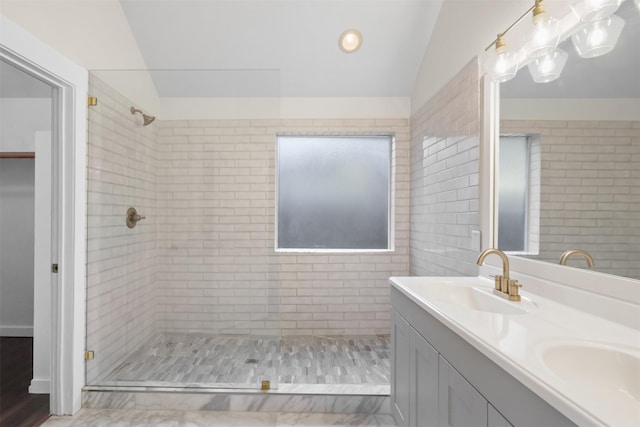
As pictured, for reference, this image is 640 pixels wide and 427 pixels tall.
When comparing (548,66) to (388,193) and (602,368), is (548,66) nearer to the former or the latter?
(602,368)

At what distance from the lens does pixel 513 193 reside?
1646 mm

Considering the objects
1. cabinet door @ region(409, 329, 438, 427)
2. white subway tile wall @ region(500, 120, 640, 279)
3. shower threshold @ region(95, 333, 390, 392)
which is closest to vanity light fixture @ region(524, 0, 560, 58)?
white subway tile wall @ region(500, 120, 640, 279)

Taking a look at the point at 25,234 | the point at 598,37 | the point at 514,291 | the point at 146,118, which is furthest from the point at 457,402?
the point at 25,234

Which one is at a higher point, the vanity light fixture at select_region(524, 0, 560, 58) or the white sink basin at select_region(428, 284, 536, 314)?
the vanity light fixture at select_region(524, 0, 560, 58)

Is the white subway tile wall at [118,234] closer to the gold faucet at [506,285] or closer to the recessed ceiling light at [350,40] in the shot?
the recessed ceiling light at [350,40]

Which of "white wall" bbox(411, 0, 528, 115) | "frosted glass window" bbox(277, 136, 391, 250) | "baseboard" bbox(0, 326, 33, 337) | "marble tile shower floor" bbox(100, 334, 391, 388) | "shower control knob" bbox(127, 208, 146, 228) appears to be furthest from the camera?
"frosted glass window" bbox(277, 136, 391, 250)

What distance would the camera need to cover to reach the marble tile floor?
6.72 ft

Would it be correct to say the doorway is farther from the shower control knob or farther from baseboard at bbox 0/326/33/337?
the shower control knob

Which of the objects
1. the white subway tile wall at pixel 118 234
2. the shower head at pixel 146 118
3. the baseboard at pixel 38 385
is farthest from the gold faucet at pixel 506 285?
the baseboard at pixel 38 385

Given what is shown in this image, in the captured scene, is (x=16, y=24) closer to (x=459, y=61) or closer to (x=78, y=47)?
(x=78, y=47)

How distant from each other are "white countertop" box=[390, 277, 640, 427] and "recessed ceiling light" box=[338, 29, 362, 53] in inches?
90.9

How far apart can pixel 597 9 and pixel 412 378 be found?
158 cm

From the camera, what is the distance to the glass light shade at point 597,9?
1.10 meters

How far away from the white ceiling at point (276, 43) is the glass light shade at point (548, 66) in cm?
145
